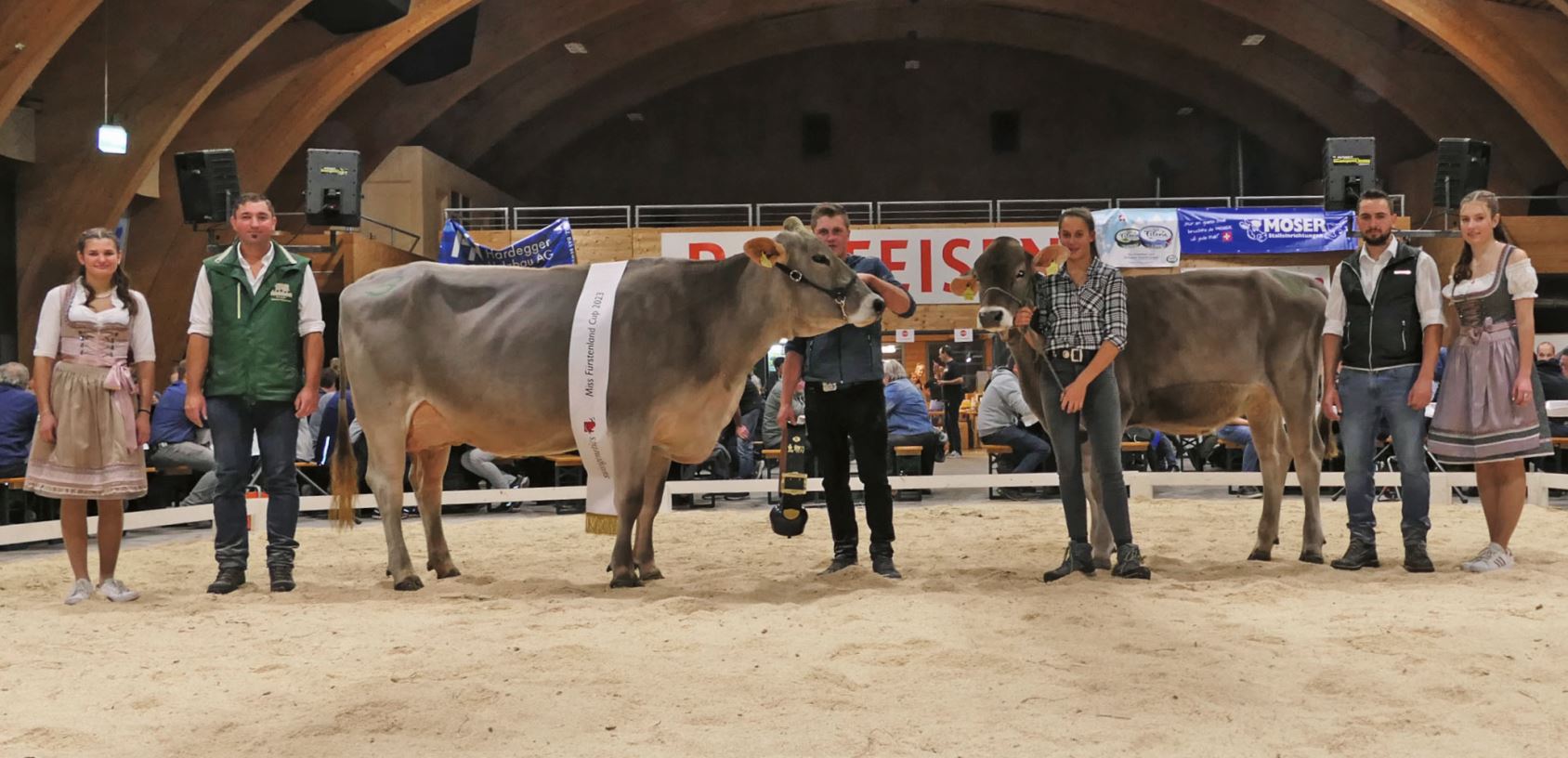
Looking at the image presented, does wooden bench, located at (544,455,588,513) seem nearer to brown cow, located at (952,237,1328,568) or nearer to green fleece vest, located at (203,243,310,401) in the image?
green fleece vest, located at (203,243,310,401)

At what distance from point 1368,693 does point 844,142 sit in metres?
30.7

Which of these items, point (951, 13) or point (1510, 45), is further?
point (951, 13)

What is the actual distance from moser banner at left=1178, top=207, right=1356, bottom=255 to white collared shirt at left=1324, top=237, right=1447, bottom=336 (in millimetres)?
14578

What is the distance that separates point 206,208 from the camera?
17.1 metres

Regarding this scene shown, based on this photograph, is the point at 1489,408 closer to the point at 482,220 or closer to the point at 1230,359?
the point at 1230,359

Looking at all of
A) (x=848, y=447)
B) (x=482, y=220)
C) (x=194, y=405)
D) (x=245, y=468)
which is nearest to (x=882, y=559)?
(x=848, y=447)

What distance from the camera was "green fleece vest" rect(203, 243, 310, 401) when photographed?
6051mm

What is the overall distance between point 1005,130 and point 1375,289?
27.9m

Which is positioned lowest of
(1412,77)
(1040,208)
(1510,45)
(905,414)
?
(905,414)

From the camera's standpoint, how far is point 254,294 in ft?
20.0

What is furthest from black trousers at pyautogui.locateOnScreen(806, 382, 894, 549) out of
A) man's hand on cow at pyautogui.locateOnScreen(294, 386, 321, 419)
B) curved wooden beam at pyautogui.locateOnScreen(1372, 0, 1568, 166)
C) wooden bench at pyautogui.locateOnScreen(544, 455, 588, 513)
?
curved wooden beam at pyautogui.locateOnScreen(1372, 0, 1568, 166)

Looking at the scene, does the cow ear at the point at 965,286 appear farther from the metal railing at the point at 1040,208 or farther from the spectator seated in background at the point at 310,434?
the metal railing at the point at 1040,208

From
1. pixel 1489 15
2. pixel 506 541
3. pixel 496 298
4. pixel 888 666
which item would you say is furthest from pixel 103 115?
pixel 1489 15

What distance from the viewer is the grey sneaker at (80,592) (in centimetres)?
586
